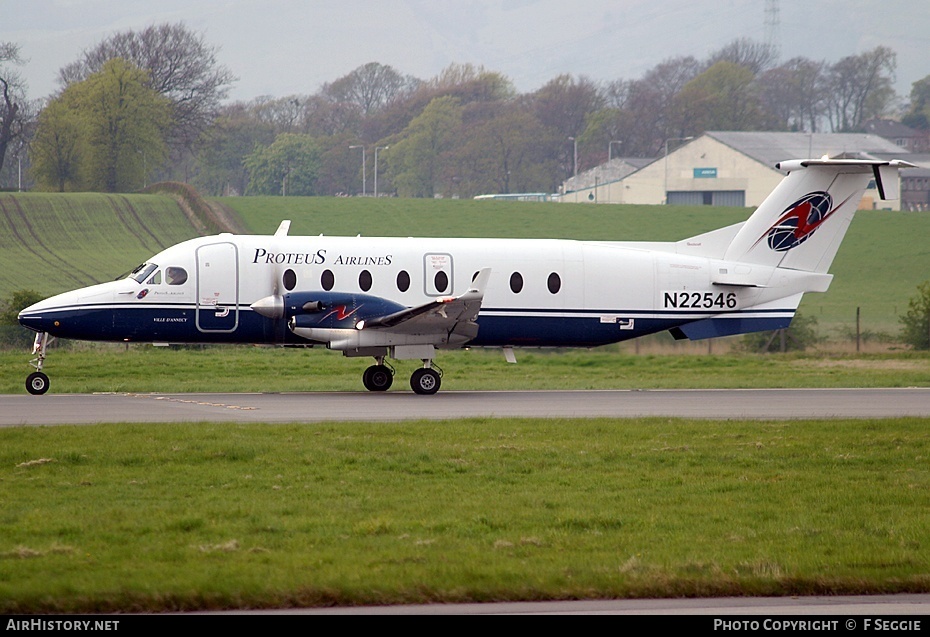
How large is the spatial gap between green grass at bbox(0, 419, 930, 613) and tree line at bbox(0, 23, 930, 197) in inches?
2799

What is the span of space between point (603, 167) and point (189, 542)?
111 m

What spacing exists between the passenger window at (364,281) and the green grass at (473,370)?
2.98 m

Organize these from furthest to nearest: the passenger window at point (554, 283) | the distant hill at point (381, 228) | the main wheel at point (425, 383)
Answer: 1. the distant hill at point (381, 228)
2. the passenger window at point (554, 283)
3. the main wheel at point (425, 383)

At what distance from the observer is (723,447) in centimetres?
1644

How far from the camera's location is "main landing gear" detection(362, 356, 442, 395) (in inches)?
977

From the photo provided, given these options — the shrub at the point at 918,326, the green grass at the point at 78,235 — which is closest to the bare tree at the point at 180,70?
the green grass at the point at 78,235

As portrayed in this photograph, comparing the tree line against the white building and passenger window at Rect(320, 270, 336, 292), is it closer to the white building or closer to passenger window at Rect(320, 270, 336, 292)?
the white building

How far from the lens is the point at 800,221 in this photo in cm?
2634

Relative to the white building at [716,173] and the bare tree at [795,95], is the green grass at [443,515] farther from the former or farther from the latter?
the bare tree at [795,95]

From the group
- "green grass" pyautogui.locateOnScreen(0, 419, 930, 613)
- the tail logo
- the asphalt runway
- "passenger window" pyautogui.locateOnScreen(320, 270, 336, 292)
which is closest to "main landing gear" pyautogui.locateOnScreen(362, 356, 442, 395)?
the asphalt runway

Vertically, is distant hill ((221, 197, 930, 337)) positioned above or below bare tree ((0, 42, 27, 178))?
below

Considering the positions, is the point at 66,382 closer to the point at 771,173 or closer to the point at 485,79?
the point at 771,173

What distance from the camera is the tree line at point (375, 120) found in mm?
84125
